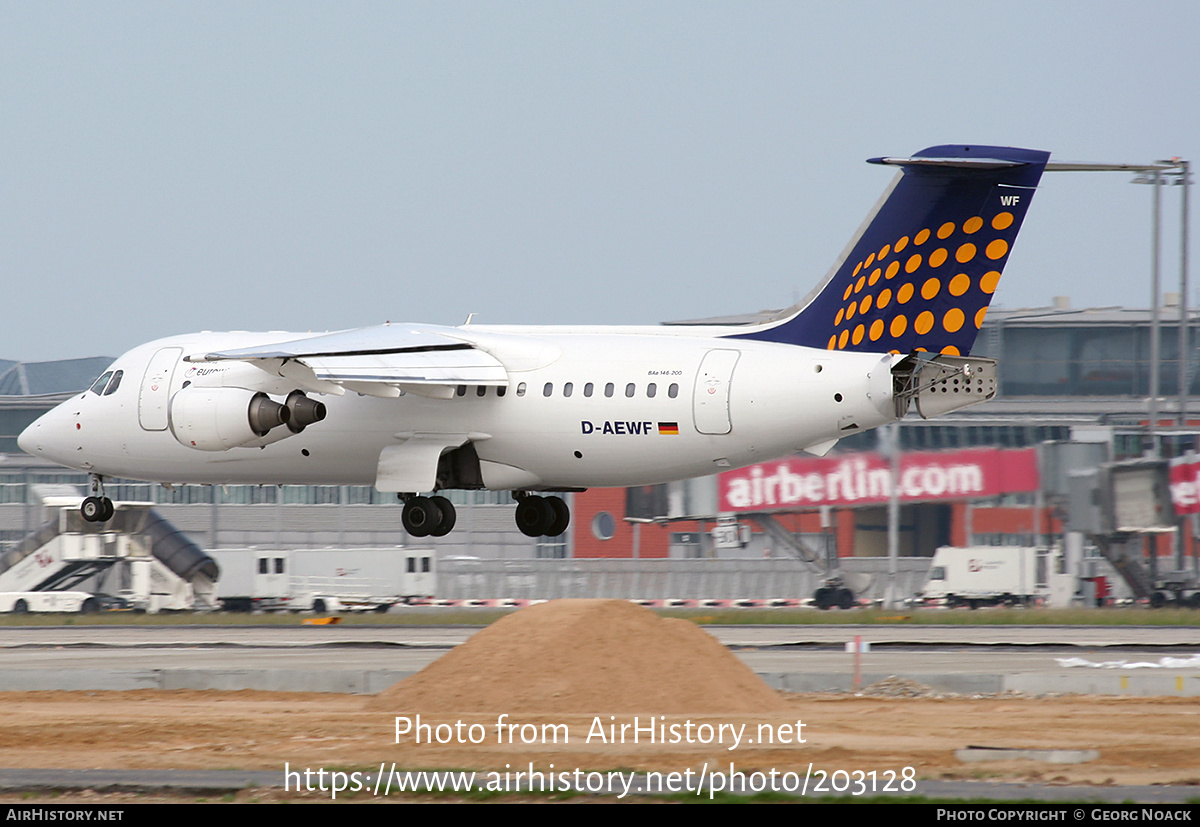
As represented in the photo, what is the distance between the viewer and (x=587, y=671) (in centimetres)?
1989

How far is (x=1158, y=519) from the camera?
45156mm

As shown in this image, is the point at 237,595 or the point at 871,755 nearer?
the point at 871,755

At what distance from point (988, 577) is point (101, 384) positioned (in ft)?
92.9

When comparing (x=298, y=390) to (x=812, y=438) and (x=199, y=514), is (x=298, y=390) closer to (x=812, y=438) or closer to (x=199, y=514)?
(x=812, y=438)

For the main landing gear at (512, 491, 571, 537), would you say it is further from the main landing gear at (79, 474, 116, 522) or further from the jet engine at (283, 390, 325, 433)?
the main landing gear at (79, 474, 116, 522)

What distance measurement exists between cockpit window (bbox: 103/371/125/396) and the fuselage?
4 cm

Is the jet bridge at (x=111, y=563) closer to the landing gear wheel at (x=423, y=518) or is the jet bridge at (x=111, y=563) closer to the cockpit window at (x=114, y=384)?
the cockpit window at (x=114, y=384)

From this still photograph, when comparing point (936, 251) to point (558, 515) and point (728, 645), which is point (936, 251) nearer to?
point (558, 515)

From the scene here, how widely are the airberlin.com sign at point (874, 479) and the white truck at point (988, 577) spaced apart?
2012mm

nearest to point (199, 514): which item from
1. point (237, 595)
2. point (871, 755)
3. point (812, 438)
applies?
point (237, 595)

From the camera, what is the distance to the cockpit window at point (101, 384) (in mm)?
28859

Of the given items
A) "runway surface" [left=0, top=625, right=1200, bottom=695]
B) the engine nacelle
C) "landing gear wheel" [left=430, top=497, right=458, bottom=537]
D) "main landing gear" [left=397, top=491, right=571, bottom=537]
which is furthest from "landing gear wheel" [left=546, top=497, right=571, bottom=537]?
the engine nacelle

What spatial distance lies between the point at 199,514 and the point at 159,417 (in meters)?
49.1
